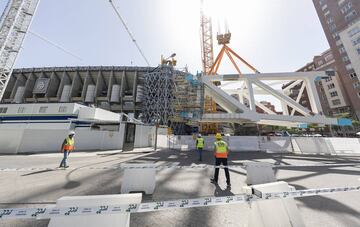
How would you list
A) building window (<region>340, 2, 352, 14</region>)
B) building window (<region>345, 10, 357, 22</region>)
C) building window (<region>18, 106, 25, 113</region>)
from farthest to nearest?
building window (<region>340, 2, 352, 14</region>)
building window (<region>345, 10, 357, 22</region>)
building window (<region>18, 106, 25, 113</region>)

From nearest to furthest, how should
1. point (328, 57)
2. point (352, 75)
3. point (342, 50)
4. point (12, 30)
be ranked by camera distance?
point (12, 30) < point (352, 75) < point (342, 50) < point (328, 57)

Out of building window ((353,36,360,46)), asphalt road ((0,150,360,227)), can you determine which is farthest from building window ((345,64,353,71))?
asphalt road ((0,150,360,227))

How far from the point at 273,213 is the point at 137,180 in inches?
139

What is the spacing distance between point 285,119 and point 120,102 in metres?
38.4

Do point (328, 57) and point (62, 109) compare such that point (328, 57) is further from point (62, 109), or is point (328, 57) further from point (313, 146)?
point (62, 109)

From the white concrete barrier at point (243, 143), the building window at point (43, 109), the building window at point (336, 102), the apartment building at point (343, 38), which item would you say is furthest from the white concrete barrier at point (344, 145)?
the building window at point (336, 102)

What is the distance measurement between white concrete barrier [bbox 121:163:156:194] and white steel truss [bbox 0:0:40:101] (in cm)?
4046

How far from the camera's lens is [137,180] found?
453 cm

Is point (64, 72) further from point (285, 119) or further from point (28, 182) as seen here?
point (285, 119)

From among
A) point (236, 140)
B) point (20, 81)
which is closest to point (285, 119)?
point (236, 140)

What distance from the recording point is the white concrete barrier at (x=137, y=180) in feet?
14.7

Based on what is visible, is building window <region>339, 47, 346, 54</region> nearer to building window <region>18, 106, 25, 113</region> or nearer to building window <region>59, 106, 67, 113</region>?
building window <region>59, 106, 67, 113</region>

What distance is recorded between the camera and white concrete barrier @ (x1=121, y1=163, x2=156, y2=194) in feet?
14.7

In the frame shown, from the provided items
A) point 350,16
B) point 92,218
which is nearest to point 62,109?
point 92,218
